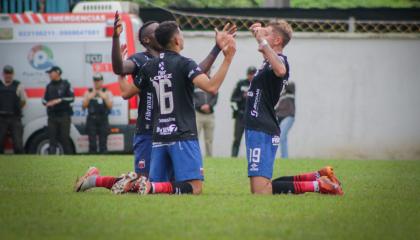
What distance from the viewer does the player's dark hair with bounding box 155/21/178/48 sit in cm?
1164

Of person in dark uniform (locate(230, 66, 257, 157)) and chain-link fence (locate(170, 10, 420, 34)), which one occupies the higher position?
chain-link fence (locate(170, 10, 420, 34))

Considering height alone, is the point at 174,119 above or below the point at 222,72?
below

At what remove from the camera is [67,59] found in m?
25.2

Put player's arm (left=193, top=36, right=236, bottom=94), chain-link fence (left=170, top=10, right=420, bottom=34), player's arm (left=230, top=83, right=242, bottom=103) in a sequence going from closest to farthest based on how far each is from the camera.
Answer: player's arm (left=193, top=36, right=236, bottom=94), player's arm (left=230, top=83, right=242, bottom=103), chain-link fence (left=170, top=10, right=420, bottom=34)

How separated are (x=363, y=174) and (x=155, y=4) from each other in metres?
14.7

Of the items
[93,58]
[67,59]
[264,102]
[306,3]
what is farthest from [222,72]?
[306,3]

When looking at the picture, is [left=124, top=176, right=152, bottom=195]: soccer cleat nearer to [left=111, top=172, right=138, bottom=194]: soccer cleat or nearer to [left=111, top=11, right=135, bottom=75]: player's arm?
[left=111, top=172, right=138, bottom=194]: soccer cleat

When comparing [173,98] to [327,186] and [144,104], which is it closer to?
[144,104]

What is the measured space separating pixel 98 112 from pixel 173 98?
13131 mm

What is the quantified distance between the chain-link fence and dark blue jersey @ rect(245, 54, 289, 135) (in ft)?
56.4

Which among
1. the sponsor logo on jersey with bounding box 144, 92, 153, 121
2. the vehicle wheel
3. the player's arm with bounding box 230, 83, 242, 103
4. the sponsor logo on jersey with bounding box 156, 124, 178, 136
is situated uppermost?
the sponsor logo on jersey with bounding box 144, 92, 153, 121

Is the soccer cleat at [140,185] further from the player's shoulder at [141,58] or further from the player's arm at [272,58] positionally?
the player's arm at [272,58]

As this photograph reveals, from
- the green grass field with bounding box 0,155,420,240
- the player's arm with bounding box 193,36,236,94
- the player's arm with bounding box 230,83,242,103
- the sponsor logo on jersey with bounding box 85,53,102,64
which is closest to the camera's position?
the green grass field with bounding box 0,155,420,240

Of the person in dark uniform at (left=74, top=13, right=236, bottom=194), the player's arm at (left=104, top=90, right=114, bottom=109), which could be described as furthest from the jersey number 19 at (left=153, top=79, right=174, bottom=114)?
the player's arm at (left=104, top=90, right=114, bottom=109)
